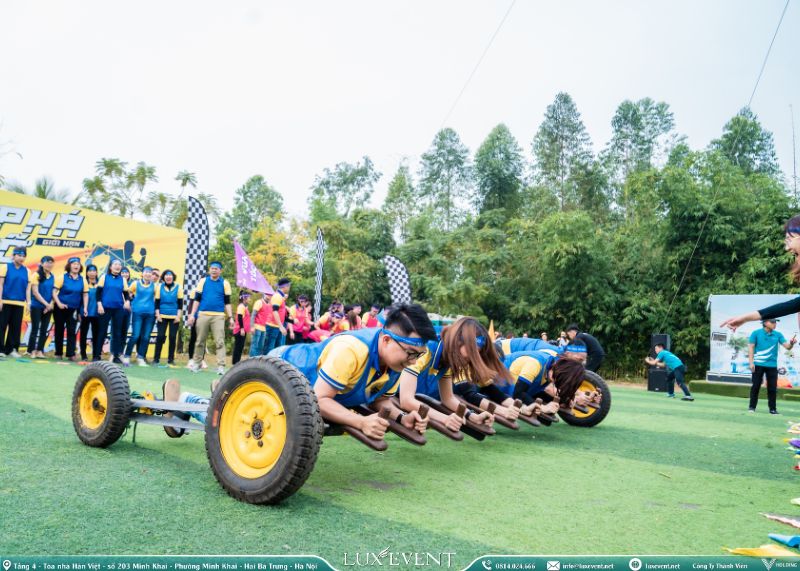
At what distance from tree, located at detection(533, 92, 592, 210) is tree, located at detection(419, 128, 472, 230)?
433 cm

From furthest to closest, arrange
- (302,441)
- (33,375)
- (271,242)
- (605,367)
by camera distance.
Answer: (271,242)
(605,367)
(33,375)
(302,441)

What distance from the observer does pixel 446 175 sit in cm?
3550

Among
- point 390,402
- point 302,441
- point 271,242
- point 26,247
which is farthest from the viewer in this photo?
point 271,242

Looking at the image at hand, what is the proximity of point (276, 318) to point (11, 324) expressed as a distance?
4.21 meters

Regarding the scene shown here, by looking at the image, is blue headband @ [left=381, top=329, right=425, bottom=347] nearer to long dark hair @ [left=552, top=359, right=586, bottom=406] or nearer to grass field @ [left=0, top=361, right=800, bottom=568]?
grass field @ [left=0, top=361, right=800, bottom=568]

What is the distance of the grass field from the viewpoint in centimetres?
216

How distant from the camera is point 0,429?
390 centimetres

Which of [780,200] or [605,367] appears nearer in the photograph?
[780,200]

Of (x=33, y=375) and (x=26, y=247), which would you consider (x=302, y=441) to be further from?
(x=26, y=247)

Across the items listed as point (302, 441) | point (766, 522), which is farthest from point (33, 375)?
point (766, 522)

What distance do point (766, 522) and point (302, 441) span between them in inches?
88.3

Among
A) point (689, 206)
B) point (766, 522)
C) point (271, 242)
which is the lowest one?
point (766, 522)

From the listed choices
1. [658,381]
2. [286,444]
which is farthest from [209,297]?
[658,381]

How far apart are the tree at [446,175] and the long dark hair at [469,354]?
3054 centimetres
